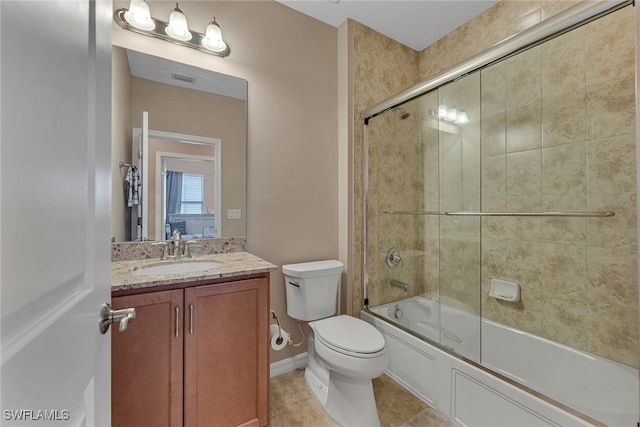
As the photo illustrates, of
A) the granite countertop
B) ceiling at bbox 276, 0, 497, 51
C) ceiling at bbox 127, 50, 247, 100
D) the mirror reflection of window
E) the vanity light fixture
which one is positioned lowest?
the granite countertop

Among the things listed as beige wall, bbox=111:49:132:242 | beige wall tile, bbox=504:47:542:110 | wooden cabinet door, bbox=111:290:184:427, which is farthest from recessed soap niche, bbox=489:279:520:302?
beige wall, bbox=111:49:132:242

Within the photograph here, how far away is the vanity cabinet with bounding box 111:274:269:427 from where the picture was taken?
104cm

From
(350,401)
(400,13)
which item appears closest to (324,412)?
(350,401)

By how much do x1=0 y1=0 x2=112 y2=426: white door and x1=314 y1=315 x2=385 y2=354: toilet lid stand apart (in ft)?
3.54

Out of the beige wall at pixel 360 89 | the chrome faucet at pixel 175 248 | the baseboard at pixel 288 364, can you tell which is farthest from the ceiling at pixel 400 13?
the baseboard at pixel 288 364

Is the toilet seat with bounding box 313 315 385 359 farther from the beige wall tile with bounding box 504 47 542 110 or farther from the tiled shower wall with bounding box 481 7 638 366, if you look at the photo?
the beige wall tile with bounding box 504 47 542 110

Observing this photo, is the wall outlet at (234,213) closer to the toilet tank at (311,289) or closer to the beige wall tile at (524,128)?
the toilet tank at (311,289)

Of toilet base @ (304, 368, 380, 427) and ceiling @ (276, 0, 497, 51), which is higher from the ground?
ceiling @ (276, 0, 497, 51)

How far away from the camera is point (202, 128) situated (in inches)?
65.7

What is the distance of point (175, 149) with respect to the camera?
1604 mm

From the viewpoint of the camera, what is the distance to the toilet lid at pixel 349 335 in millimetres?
1387

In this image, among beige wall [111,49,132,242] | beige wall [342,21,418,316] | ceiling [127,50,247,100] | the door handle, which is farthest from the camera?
beige wall [342,21,418,316]

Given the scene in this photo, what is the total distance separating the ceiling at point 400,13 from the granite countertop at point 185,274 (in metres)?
1.88

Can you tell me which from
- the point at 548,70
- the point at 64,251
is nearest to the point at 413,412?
the point at 64,251
